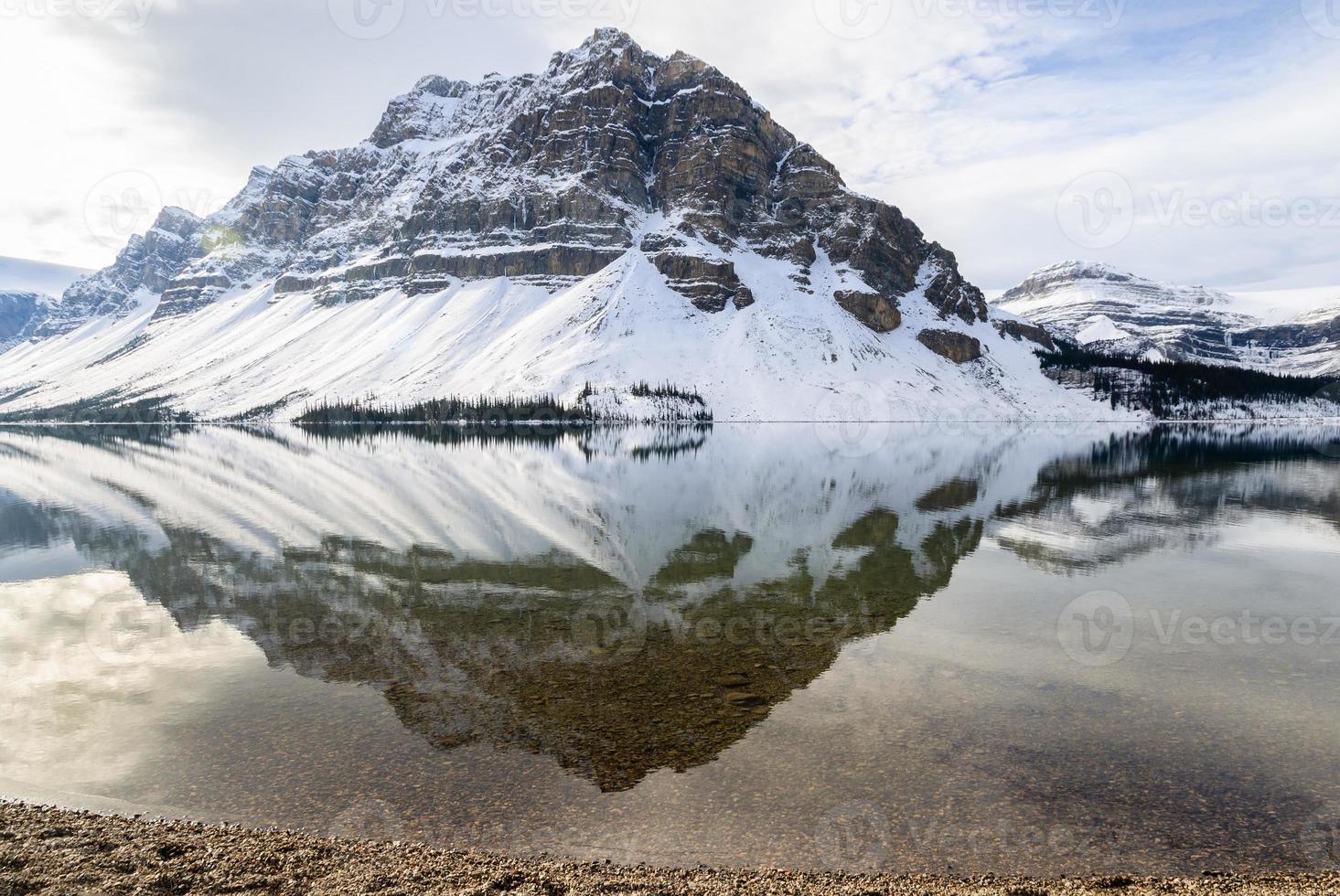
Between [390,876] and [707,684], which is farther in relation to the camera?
[707,684]

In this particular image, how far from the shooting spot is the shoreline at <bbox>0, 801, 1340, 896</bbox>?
33.4 feet

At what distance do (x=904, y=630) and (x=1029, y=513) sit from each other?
2976 cm

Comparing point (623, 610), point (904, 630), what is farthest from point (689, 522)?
point (904, 630)

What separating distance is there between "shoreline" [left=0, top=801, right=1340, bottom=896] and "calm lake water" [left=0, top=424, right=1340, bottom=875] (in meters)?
0.65

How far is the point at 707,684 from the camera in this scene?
18625 millimetres

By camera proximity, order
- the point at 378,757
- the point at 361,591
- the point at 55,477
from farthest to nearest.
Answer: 1. the point at 55,477
2. the point at 361,591
3. the point at 378,757

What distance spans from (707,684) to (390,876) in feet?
31.5

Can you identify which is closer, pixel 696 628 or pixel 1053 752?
pixel 1053 752

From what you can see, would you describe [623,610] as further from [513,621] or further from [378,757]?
[378,757]

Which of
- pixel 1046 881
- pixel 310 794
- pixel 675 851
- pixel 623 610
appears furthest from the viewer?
pixel 623 610

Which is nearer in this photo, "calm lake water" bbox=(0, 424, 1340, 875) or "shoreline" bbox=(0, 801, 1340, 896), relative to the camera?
"shoreline" bbox=(0, 801, 1340, 896)

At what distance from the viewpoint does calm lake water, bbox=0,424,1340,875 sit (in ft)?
40.9

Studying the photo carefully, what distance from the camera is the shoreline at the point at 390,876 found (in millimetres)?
10180

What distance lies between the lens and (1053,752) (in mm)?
14922
